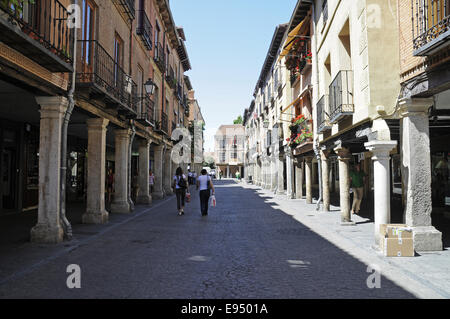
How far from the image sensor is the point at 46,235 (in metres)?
7.35

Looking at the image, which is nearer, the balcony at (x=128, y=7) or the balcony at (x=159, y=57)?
the balcony at (x=128, y=7)

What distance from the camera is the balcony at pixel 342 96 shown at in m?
9.08

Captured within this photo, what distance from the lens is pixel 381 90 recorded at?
7434mm

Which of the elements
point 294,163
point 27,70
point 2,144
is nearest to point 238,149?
point 294,163

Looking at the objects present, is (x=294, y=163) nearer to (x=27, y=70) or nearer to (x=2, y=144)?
(x=2, y=144)

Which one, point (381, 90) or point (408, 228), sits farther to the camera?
point (381, 90)

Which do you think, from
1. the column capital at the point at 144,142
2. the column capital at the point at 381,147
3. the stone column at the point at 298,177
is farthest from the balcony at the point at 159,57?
the column capital at the point at 381,147

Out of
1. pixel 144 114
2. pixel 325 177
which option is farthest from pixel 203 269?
pixel 144 114

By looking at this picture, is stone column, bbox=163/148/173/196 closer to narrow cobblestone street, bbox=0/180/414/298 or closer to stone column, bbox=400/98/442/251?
narrow cobblestone street, bbox=0/180/414/298

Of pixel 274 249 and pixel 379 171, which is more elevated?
pixel 379 171

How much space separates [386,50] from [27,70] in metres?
7.08

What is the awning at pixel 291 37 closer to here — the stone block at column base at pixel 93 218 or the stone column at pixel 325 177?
the stone column at pixel 325 177

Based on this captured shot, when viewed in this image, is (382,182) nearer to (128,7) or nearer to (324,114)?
(324,114)

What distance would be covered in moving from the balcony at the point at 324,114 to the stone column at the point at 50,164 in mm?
7833
